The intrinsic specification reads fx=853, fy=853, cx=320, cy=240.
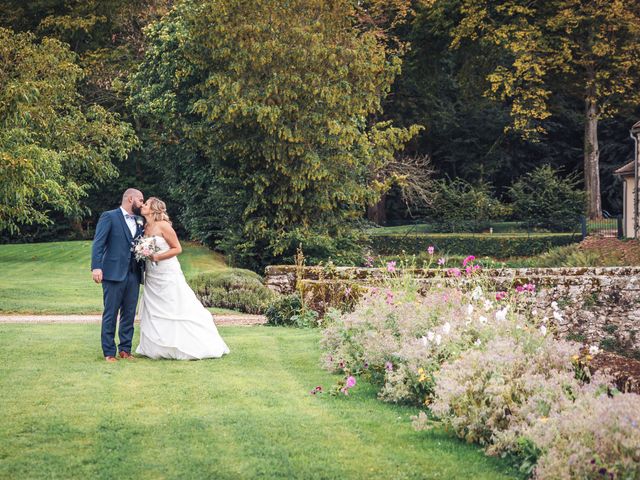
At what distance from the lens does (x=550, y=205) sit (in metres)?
37.3

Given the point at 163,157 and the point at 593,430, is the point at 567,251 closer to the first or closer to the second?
the point at 163,157

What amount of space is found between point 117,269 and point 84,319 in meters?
6.60

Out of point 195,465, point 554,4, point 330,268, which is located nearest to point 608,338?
point 330,268

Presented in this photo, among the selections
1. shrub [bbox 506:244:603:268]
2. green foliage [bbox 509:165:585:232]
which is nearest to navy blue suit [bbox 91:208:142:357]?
shrub [bbox 506:244:603:268]

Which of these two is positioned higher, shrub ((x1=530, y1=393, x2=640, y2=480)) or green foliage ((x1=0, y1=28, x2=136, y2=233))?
green foliage ((x1=0, y1=28, x2=136, y2=233))

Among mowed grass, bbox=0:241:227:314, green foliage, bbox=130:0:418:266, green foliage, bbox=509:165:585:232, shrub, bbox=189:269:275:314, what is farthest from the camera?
green foliage, bbox=509:165:585:232

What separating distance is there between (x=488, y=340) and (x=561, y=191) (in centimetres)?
3133

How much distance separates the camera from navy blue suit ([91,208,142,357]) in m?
9.63

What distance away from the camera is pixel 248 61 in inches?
963

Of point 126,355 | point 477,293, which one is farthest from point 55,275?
point 477,293

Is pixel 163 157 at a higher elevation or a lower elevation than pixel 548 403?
higher

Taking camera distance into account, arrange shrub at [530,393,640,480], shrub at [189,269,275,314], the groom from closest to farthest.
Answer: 1. shrub at [530,393,640,480]
2. the groom
3. shrub at [189,269,275,314]

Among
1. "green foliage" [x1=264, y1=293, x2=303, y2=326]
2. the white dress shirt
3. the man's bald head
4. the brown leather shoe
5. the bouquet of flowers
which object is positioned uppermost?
the man's bald head

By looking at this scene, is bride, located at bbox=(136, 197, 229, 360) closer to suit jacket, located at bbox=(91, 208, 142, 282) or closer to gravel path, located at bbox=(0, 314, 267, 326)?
suit jacket, located at bbox=(91, 208, 142, 282)
